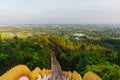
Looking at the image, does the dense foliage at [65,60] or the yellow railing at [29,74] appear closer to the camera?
the yellow railing at [29,74]

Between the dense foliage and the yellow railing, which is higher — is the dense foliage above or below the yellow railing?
below

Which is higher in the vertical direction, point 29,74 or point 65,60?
point 29,74

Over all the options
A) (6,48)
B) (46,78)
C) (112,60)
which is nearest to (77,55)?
(112,60)

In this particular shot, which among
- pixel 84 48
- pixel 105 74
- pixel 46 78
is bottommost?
pixel 84 48

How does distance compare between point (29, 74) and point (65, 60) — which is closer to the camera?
point (29, 74)

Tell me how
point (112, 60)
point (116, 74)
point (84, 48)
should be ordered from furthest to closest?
point (84, 48) → point (112, 60) → point (116, 74)

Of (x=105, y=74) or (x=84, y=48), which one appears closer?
(x=105, y=74)

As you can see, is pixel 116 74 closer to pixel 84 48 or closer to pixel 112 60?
pixel 112 60

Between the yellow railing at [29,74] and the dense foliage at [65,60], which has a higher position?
the yellow railing at [29,74]

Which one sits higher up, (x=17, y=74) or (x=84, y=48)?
(x=17, y=74)

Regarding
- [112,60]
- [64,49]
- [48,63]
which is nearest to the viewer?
[48,63]

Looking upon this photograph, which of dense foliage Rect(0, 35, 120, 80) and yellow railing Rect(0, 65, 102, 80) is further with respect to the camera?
dense foliage Rect(0, 35, 120, 80)
